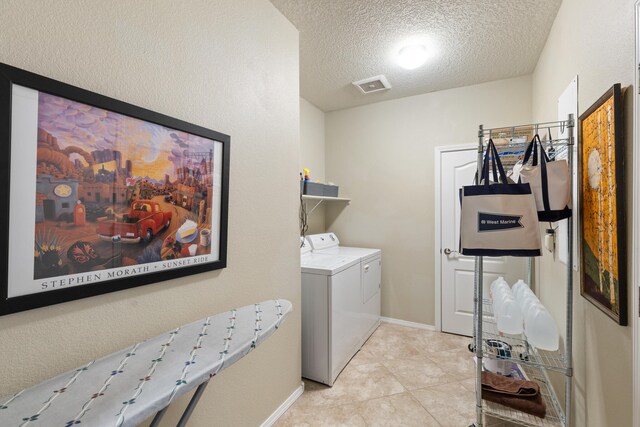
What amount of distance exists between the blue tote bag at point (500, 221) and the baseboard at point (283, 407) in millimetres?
1559

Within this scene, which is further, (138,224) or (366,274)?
(366,274)

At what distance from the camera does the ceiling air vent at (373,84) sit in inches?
112

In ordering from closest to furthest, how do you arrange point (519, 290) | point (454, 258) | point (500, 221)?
point (500, 221)
point (519, 290)
point (454, 258)

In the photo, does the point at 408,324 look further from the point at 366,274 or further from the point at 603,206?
the point at 603,206

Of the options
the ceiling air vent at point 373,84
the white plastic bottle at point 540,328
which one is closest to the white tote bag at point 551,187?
the white plastic bottle at point 540,328

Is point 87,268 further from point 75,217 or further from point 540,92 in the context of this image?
point 540,92

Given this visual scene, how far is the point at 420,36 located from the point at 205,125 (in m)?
1.81

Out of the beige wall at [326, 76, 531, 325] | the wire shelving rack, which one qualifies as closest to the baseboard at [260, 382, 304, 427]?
the wire shelving rack

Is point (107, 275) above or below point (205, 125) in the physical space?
below

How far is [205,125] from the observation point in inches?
54.7

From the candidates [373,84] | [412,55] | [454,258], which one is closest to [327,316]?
[454,258]

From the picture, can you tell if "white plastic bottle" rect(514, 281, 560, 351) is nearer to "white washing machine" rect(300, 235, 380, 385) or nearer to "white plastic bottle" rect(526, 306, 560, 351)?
"white plastic bottle" rect(526, 306, 560, 351)

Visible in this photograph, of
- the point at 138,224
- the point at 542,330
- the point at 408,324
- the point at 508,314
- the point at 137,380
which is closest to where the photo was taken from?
the point at 137,380

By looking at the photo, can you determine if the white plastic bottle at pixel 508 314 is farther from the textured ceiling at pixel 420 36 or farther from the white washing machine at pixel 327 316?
the textured ceiling at pixel 420 36
